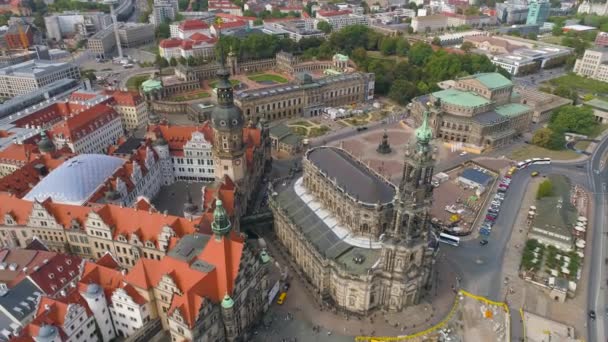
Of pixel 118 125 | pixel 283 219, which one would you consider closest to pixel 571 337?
pixel 283 219

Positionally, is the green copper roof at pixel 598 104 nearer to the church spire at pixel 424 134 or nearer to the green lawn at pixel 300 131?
the green lawn at pixel 300 131

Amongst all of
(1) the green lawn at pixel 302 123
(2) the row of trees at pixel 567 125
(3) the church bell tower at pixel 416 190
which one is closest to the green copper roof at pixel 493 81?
(2) the row of trees at pixel 567 125

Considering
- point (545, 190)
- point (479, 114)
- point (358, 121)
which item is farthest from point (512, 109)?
point (358, 121)

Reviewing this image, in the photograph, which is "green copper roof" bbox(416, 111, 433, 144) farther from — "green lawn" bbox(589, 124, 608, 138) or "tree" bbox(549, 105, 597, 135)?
"green lawn" bbox(589, 124, 608, 138)

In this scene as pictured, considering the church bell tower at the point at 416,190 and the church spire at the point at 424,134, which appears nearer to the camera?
the church spire at the point at 424,134

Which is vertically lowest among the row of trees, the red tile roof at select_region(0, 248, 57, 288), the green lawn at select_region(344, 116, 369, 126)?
the green lawn at select_region(344, 116, 369, 126)

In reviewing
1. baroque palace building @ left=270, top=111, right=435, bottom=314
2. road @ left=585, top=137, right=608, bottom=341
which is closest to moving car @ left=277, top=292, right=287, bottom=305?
baroque palace building @ left=270, top=111, right=435, bottom=314

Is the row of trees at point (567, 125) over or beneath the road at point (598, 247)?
over
